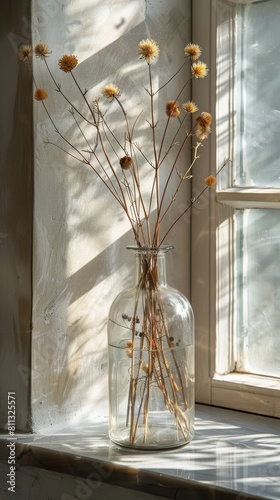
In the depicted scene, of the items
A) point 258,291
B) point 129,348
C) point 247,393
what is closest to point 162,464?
point 129,348

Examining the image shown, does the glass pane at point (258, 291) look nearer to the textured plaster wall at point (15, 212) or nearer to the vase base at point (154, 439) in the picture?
the vase base at point (154, 439)

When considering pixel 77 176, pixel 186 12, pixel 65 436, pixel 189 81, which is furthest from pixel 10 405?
pixel 186 12

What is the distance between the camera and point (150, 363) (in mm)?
1580

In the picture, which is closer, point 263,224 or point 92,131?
point 92,131

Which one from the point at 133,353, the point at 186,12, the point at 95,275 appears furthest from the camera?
the point at 186,12

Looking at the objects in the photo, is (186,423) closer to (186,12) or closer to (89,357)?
(89,357)

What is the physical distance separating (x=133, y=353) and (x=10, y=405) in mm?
256

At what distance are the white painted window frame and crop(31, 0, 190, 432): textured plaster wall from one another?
0.29 feet

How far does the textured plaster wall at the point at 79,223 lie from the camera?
1571 mm

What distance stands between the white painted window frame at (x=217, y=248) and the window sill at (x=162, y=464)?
0.38ft

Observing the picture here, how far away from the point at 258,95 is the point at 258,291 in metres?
0.41

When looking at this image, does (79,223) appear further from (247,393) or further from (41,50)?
(247,393)

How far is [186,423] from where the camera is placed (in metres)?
1.61

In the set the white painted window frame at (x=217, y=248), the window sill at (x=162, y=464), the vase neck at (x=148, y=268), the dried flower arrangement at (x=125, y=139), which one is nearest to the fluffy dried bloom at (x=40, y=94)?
the dried flower arrangement at (x=125, y=139)
